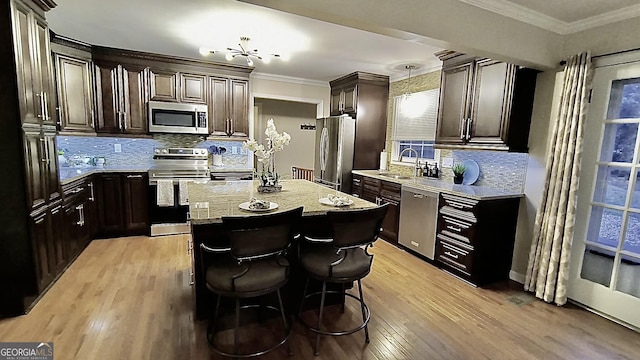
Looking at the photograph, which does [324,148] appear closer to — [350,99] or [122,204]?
[350,99]

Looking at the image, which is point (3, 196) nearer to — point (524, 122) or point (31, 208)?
point (31, 208)

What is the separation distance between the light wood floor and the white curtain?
0.80ft

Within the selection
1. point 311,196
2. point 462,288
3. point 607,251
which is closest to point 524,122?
point 607,251

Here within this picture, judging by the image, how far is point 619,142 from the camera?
8.00 feet

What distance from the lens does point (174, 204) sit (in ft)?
13.5

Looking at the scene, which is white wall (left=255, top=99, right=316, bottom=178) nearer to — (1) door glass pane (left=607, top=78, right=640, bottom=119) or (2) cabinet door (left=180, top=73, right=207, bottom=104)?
(2) cabinet door (left=180, top=73, right=207, bottom=104)

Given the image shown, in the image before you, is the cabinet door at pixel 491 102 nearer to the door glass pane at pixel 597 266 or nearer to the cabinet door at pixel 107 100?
the door glass pane at pixel 597 266

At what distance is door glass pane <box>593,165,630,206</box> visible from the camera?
241cm

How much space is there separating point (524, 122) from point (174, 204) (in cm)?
430

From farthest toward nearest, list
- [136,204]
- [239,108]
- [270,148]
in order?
1. [239,108]
2. [136,204]
3. [270,148]

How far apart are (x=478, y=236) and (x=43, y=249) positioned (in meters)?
3.91

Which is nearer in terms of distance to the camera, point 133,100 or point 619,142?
point 619,142

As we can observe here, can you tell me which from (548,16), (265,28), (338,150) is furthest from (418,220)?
(265,28)

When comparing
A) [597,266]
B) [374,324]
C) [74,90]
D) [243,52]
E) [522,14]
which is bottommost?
[374,324]
